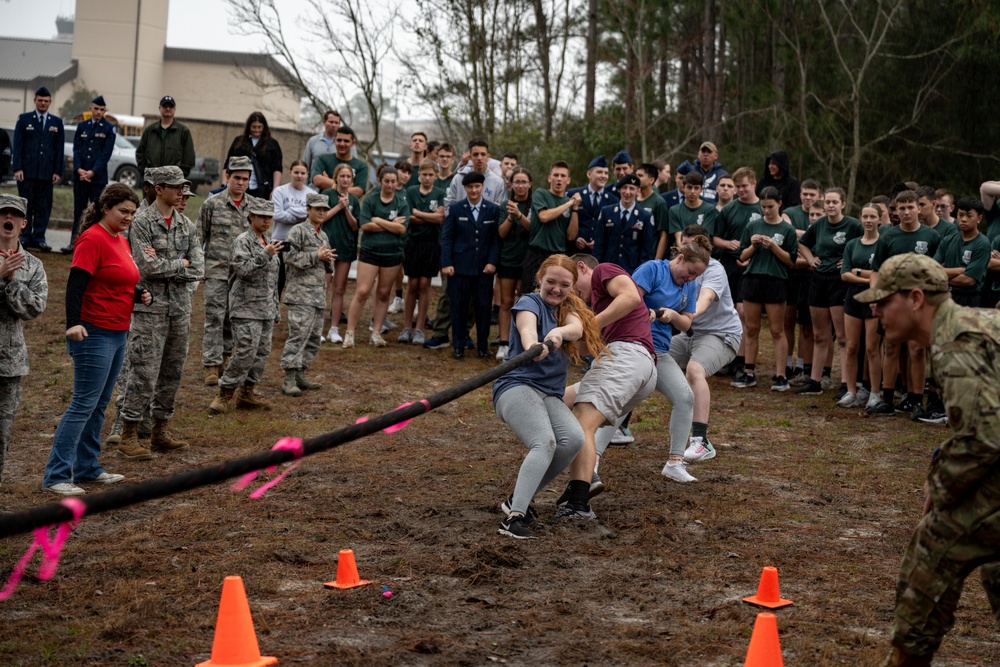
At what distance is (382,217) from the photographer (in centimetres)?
1417

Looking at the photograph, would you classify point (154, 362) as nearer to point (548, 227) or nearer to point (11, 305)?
point (11, 305)

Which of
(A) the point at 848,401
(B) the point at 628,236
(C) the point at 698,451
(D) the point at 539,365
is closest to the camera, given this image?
(D) the point at 539,365

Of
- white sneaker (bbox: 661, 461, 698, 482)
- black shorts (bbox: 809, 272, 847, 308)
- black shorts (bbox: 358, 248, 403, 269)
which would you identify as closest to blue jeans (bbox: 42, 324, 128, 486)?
white sneaker (bbox: 661, 461, 698, 482)

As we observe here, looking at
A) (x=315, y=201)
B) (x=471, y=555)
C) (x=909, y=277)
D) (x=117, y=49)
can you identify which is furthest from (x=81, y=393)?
(x=117, y=49)

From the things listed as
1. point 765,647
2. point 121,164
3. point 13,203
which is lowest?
point 765,647

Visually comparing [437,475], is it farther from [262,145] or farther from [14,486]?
[262,145]

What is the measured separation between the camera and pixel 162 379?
349 inches

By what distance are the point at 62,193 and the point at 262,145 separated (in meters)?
19.6

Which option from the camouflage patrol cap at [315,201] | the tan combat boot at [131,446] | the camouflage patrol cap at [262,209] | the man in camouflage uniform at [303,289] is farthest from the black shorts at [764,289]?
the tan combat boot at [131,446]

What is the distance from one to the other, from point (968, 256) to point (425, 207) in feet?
22.8

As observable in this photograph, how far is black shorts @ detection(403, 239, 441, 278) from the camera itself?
14.6 meters

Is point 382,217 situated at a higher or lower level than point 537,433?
higher

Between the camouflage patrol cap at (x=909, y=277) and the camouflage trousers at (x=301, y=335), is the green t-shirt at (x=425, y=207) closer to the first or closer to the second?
the camouflage trousers at (x=301, y=335)

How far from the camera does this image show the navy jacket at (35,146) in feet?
57.0
